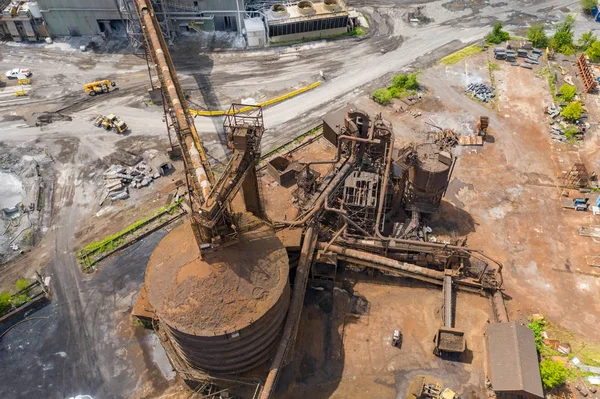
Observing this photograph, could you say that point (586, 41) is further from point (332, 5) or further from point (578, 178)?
point (332, 5)

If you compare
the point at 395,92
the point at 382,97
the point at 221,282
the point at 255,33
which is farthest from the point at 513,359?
the point at 255,33

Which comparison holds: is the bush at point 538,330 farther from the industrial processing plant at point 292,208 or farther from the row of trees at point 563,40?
the row of trees at point 563,40

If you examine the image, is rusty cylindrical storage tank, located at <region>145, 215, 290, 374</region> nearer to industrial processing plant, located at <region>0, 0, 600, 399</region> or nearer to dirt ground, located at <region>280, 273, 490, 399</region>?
industrial processing plant, located at <region>0, 0, 600, 399</region>

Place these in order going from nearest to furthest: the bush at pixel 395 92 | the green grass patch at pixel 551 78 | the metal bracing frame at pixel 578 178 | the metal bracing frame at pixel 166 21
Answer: the metal bracing frame at pixel 578 178
the green grass patch at pixel 551 78
the bush at pixel 395 92
the metal bracing frame at pixel 166 21

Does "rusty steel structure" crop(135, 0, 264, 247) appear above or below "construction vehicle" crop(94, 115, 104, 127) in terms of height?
above

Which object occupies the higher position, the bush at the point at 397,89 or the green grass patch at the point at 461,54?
the green grass patch at the point at 461,54

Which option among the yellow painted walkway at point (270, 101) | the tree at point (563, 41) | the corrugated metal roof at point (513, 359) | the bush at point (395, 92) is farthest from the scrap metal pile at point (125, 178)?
the tree at point (563, 41)

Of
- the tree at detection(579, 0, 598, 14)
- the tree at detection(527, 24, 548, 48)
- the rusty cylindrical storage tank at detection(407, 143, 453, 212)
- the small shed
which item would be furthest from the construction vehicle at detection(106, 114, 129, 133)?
the tree at detection(579, 0, 598, 14)
